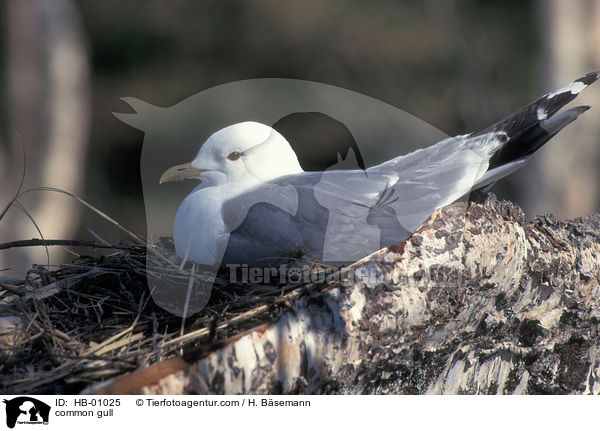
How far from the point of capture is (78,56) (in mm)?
3303

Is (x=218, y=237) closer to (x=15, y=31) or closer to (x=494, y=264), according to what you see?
(x=494, y=264)

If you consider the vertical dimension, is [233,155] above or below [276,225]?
above

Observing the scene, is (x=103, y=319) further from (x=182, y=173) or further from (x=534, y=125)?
(x=534, y=125)

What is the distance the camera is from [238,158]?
1541mm

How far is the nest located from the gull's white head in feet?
0.93
